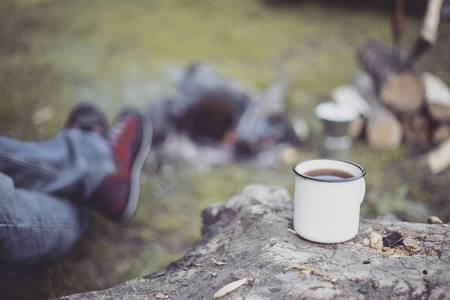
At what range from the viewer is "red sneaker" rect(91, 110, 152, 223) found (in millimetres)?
2443

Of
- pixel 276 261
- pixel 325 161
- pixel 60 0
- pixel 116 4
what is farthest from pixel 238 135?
pixel 60 0

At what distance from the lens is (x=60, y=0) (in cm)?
883

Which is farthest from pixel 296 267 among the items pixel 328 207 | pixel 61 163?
pixel 61 163

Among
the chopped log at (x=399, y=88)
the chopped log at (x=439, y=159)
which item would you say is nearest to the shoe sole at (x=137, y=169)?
the chopped log at (x=399, y=88)

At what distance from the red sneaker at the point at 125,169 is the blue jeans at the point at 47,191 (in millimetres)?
86

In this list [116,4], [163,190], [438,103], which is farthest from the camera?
[116,4]

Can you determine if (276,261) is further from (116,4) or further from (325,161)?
(116,4)

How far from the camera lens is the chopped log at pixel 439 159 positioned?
3303 millimetres

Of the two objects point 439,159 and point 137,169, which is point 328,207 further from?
point 439,159

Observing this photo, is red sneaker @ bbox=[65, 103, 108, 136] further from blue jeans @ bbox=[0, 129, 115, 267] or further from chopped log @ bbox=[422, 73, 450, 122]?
chopped log @ bbox=[422, 73, 450, 122]

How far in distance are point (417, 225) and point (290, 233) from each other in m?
0.47

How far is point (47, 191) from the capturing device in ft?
7.03

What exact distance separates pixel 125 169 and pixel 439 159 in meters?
2.77

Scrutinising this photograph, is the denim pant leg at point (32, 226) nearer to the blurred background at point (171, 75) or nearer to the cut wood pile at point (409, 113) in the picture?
the blurred background at point (171, 75)
